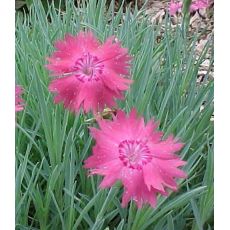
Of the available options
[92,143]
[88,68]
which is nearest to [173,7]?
[92,143]

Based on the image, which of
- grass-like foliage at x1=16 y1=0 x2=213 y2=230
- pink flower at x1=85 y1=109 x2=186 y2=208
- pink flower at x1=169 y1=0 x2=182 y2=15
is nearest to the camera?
pink flower at x1=85 y1=109 x2=186 y2=208

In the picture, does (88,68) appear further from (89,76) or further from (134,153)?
(134,153)

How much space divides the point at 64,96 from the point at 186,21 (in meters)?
0.47

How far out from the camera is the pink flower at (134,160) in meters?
0.53

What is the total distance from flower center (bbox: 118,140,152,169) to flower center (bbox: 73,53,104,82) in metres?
0.09

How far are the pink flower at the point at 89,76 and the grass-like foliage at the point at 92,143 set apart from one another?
0.09 meters

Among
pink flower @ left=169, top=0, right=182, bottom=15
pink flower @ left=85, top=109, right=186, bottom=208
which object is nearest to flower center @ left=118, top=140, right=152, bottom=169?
pink flower @ left=85, top=109, right=186, bottom=208

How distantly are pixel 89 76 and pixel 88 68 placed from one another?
15mm

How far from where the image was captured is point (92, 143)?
0.84m

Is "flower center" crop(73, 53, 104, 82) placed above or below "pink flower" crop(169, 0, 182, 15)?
below

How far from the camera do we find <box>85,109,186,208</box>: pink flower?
530 mm

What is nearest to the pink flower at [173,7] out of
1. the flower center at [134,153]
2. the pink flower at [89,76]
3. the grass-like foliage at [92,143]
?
the grass-like foliage at [92,143]

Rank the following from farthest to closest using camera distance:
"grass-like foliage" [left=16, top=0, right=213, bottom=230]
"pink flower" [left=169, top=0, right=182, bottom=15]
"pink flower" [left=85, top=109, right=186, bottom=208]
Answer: "pink flower" [left=169, top=0, right=182, bottom=15] < "grass-like foliage" [left=16, top=0, right=213, bottom=230] < "pink flower" [left=85, top=109, right=186, bottom=208]

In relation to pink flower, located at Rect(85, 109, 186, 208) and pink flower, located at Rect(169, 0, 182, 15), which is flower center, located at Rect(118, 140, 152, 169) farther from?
pink flower, located at Rect(169, 0, 182, 15)
